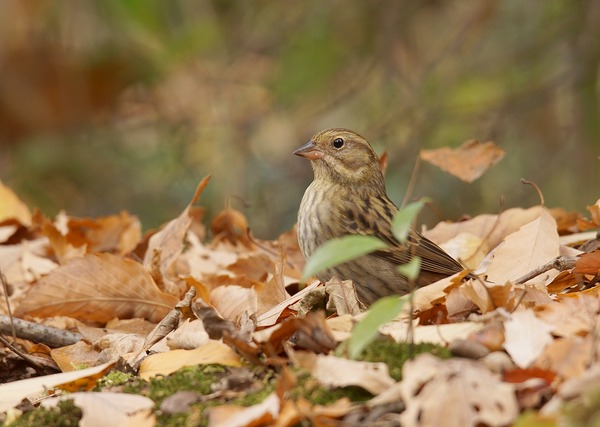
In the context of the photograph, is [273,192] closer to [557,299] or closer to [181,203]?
[181,203]

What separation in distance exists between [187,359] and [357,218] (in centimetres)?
209

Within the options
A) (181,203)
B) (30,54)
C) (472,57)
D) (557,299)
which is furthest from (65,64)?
(557,299)

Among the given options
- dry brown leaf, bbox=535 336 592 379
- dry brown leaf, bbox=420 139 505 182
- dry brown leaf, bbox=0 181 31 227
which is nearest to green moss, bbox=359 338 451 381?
dry brown leaf, bbox=535 336 592 379

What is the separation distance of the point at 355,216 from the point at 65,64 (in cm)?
614

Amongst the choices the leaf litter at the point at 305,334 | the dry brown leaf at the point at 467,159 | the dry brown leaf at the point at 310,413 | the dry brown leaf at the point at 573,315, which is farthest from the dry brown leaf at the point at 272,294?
the dry brown leaf at the point at 467,159

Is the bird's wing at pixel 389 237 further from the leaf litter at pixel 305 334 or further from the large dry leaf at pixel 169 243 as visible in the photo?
the large dry leaf at pixel 169 243

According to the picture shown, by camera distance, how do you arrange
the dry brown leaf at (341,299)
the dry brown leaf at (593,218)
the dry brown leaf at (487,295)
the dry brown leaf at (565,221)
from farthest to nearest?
the dry brown leaf at (565,221), the dry brown leaf at (593,218), the dry brown leaf at (341,299), the dry brown leaf at (487,295)

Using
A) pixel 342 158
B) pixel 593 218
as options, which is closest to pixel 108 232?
pixel 342 158

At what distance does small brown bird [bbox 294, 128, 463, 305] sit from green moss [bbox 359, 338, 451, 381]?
1.66 metres

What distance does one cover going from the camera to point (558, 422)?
238 centimetres

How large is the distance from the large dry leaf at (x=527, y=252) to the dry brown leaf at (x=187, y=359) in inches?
51.7

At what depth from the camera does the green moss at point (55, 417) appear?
3006 millimetres

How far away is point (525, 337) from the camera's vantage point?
2.96 meters

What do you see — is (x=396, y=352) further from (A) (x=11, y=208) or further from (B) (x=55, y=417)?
(A) (x=11, y=208)
